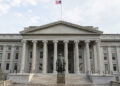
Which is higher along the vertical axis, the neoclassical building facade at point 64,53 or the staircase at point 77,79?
the neoclassical building facade at point 64,53

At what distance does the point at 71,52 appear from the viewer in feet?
149

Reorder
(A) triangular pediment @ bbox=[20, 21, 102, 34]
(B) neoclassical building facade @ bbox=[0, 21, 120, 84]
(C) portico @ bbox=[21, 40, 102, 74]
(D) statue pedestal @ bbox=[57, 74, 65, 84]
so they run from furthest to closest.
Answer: (A) triangular pediment @ bbox=[20, 21, 102, 34] → (C) portico @ bbox=[21, 40, 102, 74] → (B) neoclassical building facade @ bbox=[0, 21, 120, 84] → (D) statue pedestal @ bbox=[57, 74, 65, 84]

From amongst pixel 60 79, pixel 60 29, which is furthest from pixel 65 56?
pixel 60 79

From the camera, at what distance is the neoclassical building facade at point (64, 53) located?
34406 mm

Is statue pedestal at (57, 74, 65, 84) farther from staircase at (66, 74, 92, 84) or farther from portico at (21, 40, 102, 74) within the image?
portico at (21, 40, 102, 74)

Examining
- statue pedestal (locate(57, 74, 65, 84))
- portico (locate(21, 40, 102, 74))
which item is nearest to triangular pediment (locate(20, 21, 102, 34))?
portico (locate(21, 40, 102, 74))

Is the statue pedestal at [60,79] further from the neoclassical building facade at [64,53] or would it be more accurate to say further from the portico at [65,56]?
the portico at [65,56]

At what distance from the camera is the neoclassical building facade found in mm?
34406

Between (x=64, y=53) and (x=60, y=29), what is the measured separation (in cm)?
739

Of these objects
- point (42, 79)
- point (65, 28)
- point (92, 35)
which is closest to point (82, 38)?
point (92, 35)

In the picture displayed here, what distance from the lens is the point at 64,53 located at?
1563 inches

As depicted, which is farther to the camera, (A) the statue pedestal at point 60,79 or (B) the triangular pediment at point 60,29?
(B) the triangular pediment at point 60,29

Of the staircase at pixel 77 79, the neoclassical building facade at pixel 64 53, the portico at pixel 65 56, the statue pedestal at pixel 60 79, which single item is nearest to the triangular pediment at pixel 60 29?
the neoclassical building facade at pixel 64 53

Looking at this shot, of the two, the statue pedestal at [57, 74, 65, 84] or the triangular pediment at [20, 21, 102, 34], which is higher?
the triangular pediment at [20, 21, 102, 34]
